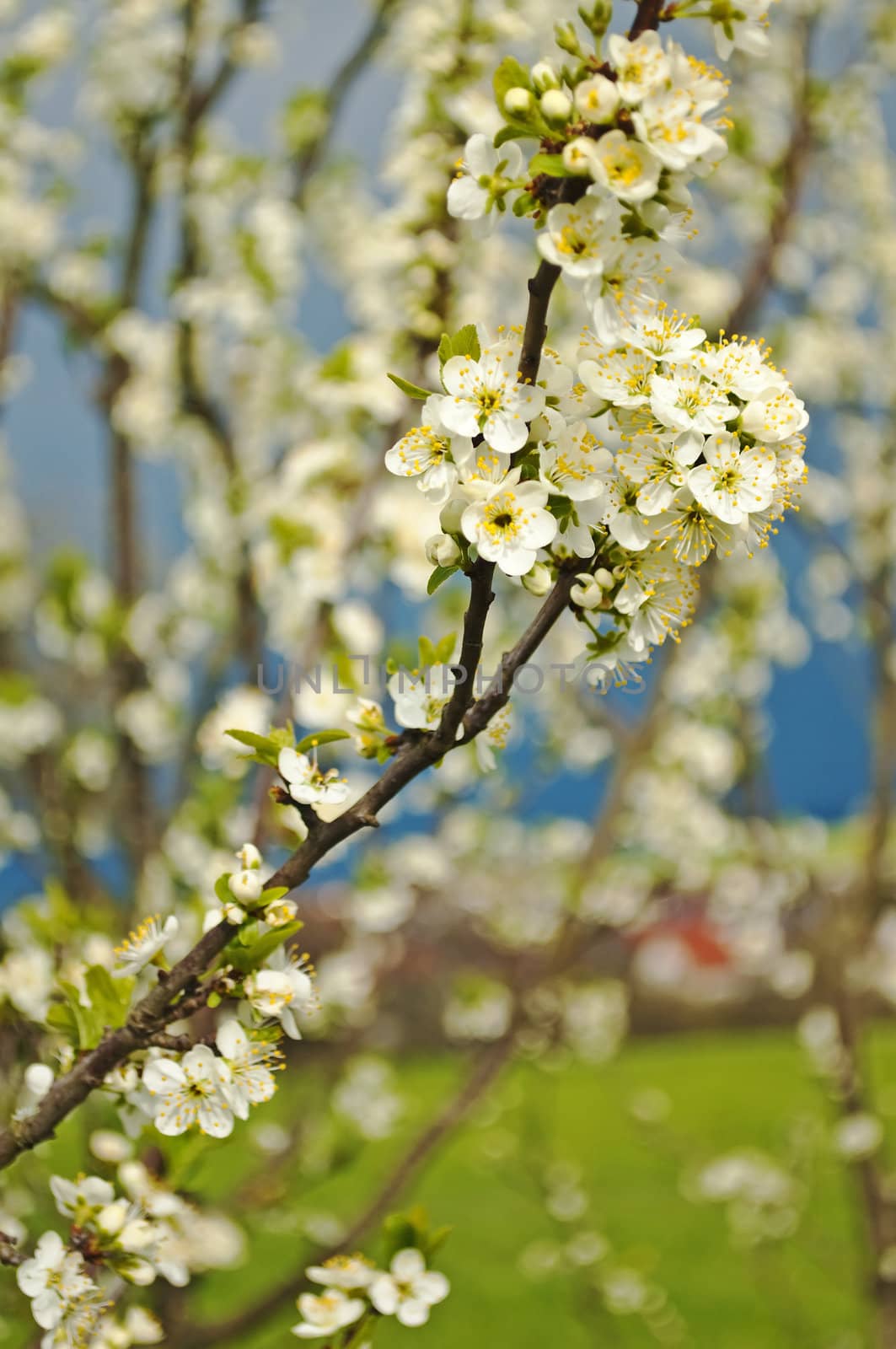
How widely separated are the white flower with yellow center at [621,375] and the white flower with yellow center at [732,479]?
74 millimetres

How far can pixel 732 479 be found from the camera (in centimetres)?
97

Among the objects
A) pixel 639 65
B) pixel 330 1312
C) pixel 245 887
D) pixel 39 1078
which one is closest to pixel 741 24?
pixel 639 65

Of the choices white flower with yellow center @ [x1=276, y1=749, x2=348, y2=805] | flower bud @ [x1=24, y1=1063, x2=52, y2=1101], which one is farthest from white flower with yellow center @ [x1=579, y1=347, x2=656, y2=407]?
flower bud @ [x1=24, y1=1063, x2=52, y2=1101]

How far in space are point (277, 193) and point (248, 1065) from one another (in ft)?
9.75

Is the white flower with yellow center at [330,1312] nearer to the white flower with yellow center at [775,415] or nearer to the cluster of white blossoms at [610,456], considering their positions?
the cluster of white blossoms at [610,456]

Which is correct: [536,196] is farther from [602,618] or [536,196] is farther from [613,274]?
[602,618]

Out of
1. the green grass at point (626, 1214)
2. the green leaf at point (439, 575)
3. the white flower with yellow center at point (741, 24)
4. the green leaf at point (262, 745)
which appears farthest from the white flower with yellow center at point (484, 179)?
the green grass at point (626, 1214)

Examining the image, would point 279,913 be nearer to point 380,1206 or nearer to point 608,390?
point 608,390

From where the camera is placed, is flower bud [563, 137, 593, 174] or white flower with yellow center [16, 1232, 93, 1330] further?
white flower with yellow center [16, 1232, 93, 1330]

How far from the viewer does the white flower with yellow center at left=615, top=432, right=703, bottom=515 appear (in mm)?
947

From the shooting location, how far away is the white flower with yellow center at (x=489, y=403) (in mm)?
933

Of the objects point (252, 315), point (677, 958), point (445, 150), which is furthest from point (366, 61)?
point (677, 958)

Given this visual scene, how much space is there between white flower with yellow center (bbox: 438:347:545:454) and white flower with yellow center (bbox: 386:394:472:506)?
0.07 feet

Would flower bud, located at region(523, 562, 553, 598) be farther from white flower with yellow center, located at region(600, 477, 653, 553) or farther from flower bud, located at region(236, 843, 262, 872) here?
flower bud, located at region(236, 843, 262, 872)
